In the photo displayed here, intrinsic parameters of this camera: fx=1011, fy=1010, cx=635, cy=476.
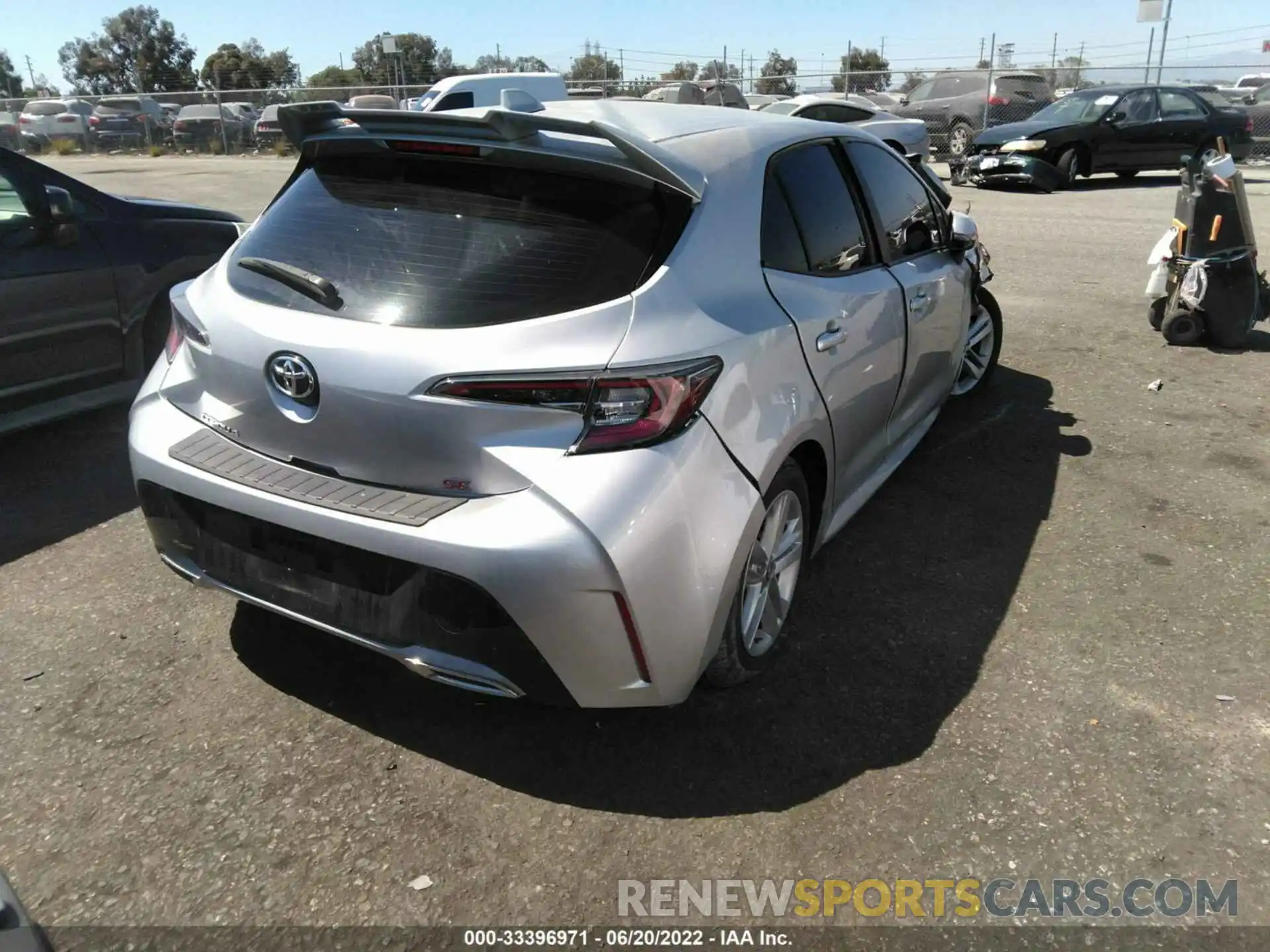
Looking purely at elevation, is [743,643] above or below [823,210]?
below

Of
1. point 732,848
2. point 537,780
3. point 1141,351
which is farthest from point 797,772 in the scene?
point 1141,351

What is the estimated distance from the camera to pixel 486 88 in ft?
46.0

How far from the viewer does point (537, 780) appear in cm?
274

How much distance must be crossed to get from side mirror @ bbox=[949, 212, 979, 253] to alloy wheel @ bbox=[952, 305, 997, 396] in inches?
36.8

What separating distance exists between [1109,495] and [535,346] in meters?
3.25

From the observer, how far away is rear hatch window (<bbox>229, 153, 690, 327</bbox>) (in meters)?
2.54

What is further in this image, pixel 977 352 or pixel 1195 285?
pixel 1195 285

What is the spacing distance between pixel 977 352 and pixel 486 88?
33.9 feet

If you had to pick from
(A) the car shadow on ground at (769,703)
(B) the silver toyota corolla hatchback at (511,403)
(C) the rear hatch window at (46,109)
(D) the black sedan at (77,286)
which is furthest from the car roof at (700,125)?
(C) the rear hatch window at (46,109)

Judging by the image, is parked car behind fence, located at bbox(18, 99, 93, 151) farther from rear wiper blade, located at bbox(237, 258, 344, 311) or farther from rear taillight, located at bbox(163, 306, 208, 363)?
rear wiper blade, located at bbox(237, 258, 344, 311)

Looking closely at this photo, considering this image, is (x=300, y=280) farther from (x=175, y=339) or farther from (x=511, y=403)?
(x=511, y=403)

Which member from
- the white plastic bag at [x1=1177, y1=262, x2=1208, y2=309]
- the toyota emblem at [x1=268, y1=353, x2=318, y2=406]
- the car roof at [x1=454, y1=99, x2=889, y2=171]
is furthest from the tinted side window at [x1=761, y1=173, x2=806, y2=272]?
the white plastic bag at [x1=1177, y1=262, x2=1208, y2=309]

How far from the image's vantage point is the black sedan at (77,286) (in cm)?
475

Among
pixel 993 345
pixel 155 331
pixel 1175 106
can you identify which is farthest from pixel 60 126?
pixel 993 345
